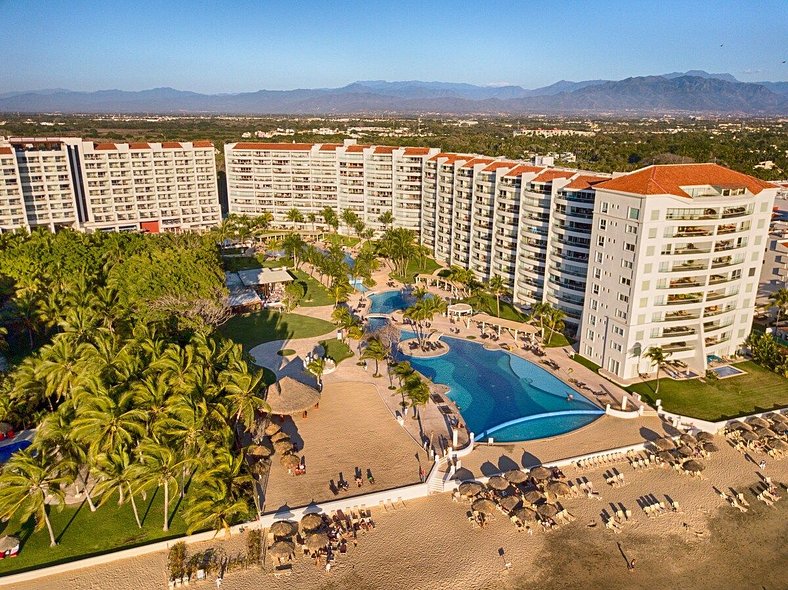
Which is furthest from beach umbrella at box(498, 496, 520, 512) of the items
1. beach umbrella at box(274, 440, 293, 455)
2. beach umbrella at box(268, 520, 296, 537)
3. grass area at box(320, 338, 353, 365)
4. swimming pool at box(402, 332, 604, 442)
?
grass area at box(320, 338, 353, 365)

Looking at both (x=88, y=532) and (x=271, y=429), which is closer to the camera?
(x=88, y=532)

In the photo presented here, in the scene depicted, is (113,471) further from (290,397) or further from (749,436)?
(749,436)

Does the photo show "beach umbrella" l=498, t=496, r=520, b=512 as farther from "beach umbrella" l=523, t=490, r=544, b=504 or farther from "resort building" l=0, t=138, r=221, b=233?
"resort building" l=0, t=138, r=221, b=233

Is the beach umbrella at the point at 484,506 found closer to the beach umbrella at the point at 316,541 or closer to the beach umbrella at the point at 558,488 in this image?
the beach umbrella at the point at 558,488

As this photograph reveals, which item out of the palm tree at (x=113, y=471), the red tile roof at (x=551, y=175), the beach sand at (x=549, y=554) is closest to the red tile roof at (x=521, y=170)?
the red tile roof at (x=551, y=175)

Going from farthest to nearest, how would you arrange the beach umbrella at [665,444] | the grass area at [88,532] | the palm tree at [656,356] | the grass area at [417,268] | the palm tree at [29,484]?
1. the grass area at [417,268]
2. the palm tree at [656,356]
3. the beach umbrella at [665,444]
4. the grass area at [88,532]
5. the palm tree at [29,484]

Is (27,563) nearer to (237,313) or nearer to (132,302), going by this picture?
(132,302)

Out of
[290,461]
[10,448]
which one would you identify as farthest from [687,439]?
[10,448]
